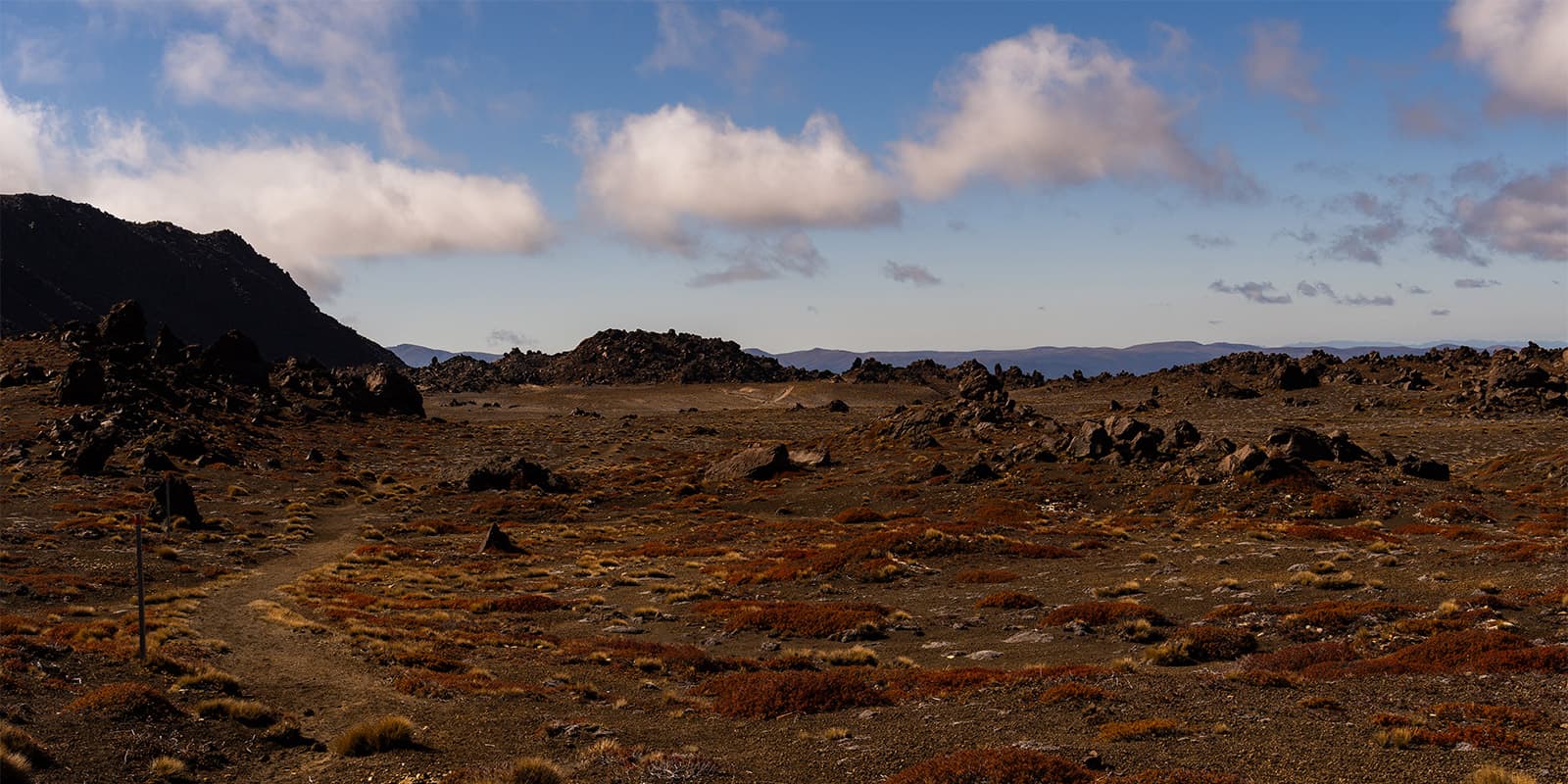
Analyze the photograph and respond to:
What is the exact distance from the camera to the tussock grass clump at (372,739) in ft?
53.9

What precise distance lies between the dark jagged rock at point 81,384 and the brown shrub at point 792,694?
294ft

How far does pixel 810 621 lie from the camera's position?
2847cm

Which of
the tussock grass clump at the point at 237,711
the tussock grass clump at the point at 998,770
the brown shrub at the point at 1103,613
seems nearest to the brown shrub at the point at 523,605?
the tussock grass clump at the point at 237,711

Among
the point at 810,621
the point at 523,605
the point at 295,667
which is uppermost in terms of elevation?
the point at 295,667

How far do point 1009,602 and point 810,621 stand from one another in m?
7.15

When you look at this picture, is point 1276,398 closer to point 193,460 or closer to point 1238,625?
point 1238,625

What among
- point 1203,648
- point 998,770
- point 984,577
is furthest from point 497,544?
point 998,770

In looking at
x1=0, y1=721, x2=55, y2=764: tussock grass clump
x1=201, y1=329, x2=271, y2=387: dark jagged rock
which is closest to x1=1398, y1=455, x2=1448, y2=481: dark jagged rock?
x1=0, y1=721, x2=55, y2=764: tussock grass clump

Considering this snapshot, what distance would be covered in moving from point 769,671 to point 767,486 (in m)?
49.5

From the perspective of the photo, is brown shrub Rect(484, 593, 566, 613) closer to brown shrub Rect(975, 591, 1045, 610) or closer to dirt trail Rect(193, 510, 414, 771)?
dirt trail Rect(193, 510, 414, 771)

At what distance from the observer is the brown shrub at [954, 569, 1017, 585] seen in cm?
3472

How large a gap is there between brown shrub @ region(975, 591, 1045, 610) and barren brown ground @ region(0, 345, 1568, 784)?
47cm

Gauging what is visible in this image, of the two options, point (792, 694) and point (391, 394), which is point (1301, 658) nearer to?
point (792, 694)

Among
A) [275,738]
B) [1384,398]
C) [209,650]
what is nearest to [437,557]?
[209,650]
